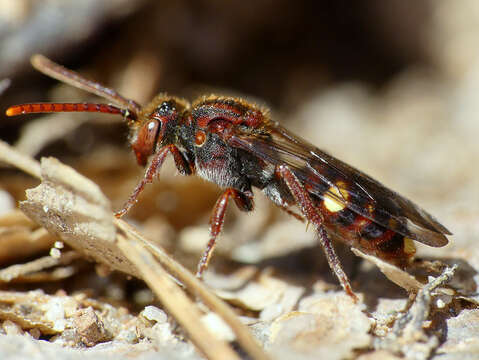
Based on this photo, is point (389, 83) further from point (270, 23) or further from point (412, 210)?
point (412, 210)

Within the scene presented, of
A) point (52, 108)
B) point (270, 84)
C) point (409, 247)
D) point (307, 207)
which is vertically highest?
point (270, 84)

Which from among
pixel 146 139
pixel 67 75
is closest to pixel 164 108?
pixel 146 139

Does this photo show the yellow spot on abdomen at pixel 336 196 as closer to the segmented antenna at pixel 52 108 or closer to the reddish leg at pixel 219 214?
the reddish leg at pixel 219 214

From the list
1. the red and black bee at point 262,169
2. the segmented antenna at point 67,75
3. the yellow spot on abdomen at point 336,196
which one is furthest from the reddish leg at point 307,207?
the segmented antenna at point 67,75

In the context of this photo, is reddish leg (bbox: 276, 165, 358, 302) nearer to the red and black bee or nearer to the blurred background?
the red and black bee

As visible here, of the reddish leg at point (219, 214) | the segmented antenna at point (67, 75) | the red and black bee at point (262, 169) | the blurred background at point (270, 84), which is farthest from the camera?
the blurred background at point (270, 84)

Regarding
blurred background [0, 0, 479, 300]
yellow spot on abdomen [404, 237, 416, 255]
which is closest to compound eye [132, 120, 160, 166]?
blurred background [0, 0, 479, 300]

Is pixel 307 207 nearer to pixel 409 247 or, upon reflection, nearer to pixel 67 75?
pixel 409 247
